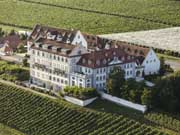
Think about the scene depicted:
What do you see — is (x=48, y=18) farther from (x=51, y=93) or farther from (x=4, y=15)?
(x=51, y=93)

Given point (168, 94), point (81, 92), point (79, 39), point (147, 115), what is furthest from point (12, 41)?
point (168, 94)

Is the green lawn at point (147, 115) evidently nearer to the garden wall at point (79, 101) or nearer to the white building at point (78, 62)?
the garden wall at point (79, 101)

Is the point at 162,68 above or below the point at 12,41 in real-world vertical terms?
below

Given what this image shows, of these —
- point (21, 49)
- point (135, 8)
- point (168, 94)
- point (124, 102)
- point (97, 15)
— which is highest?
point (135, 8)

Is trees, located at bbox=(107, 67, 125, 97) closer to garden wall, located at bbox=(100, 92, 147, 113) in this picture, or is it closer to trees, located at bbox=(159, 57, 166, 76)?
garden wall, located at bbox=(100, 92, 147, 113)

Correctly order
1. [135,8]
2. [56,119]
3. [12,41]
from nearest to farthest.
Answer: [56,119] < [12,41] < [135,8]

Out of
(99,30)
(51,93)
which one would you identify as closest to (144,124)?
(51,93)

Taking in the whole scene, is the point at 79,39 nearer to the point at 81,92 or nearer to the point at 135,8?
the point at 81,92
